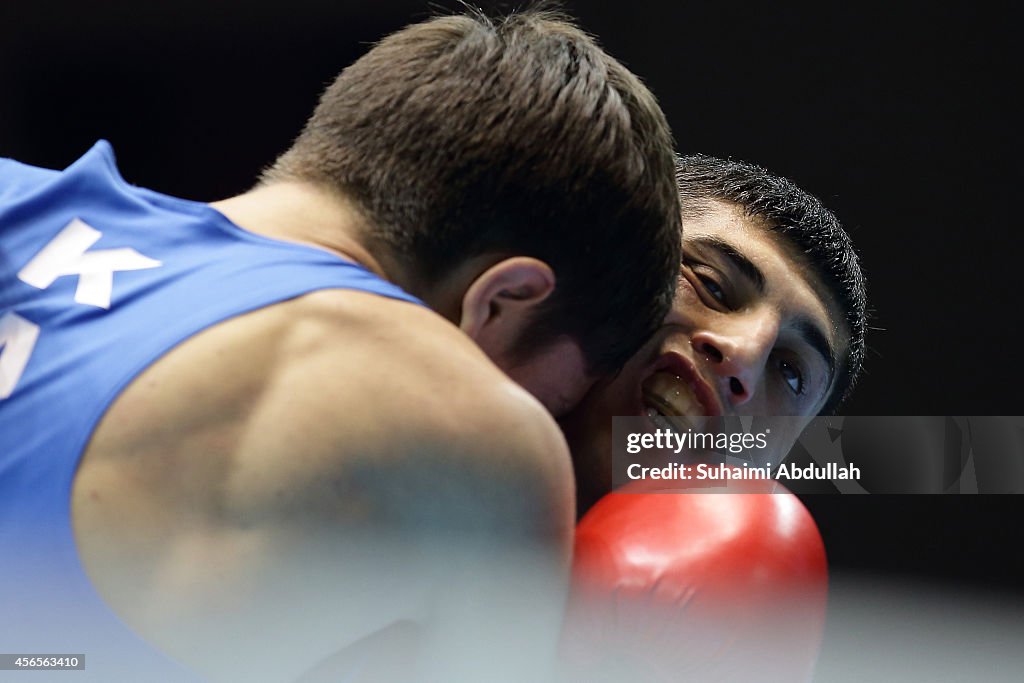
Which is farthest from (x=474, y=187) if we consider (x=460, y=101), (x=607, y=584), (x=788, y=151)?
(x=788, y=151)

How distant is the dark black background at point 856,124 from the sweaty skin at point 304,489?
2.32m

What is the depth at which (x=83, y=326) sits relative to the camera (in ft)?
3.39

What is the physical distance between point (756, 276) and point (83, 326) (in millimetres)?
1205

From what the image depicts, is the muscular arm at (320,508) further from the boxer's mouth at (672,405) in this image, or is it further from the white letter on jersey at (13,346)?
the boxer's mouth at (672,405)

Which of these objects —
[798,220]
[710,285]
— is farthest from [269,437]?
[798,220]

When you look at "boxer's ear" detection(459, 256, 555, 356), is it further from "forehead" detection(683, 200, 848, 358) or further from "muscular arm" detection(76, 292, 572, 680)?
"forehead" detection(683, 200, 848, 358)

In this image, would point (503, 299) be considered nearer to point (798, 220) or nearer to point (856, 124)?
point (798, 220)

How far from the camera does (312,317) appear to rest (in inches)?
38.7

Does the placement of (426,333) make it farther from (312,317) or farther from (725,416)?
(725,416)

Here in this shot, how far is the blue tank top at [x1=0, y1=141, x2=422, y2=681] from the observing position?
3.13 feet

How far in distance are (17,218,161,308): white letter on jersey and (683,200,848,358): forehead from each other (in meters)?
1.11

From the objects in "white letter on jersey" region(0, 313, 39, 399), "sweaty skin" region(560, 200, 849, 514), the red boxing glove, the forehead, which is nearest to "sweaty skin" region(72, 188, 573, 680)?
"white letter on jersey" region(0, 313, 39, 399)

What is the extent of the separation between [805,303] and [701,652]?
91cm

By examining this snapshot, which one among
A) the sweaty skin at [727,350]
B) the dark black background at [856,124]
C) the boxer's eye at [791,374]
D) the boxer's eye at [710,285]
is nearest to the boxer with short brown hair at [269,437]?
the sweaty skin at [727,350]
